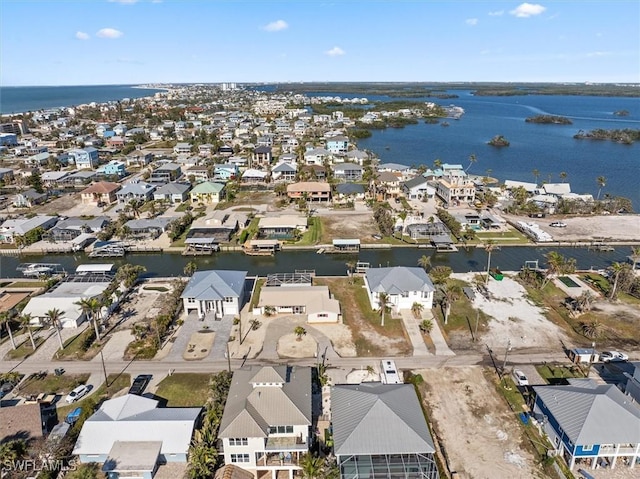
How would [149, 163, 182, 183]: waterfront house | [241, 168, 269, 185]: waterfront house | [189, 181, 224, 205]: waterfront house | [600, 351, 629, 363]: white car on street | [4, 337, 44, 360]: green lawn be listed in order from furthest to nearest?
[241, 168, 269, 185]: waterfront house → [149, 163, 182, 183]: waterfront house → [189, 181, 224, 205]: waterfront house → [4, 337, 44, 360]: green lawn → [600, 351, 629, 363]: white car on street

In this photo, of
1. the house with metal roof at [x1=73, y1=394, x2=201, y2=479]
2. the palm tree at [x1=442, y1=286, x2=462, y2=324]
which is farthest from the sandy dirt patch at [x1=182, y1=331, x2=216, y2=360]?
the palm tree at [x1=442, y1=286, x2=462, y2=324]

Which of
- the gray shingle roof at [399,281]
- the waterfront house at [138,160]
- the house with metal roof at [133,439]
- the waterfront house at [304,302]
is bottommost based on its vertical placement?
the house with metal roof at [133,439]

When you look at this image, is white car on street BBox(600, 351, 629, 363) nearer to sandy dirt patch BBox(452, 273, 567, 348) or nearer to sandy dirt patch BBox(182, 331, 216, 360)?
sandy dirt patch BBox(452, 273, 567, 348)

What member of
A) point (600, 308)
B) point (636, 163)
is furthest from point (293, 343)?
point (636, 163)

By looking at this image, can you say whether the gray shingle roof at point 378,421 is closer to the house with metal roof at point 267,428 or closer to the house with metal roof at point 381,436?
the house with metal roof at point 381,436

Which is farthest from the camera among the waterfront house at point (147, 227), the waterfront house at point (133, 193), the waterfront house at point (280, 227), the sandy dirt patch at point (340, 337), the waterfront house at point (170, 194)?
the waterfront house at point (170, 194)

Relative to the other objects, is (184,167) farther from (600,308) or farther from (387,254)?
(600,308)

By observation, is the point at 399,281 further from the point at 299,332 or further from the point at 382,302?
the point at 299,332

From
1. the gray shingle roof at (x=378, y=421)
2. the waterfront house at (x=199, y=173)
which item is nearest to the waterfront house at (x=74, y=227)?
the waterfront house at (x=199, y=173)

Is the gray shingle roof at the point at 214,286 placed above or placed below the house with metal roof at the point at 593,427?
above
